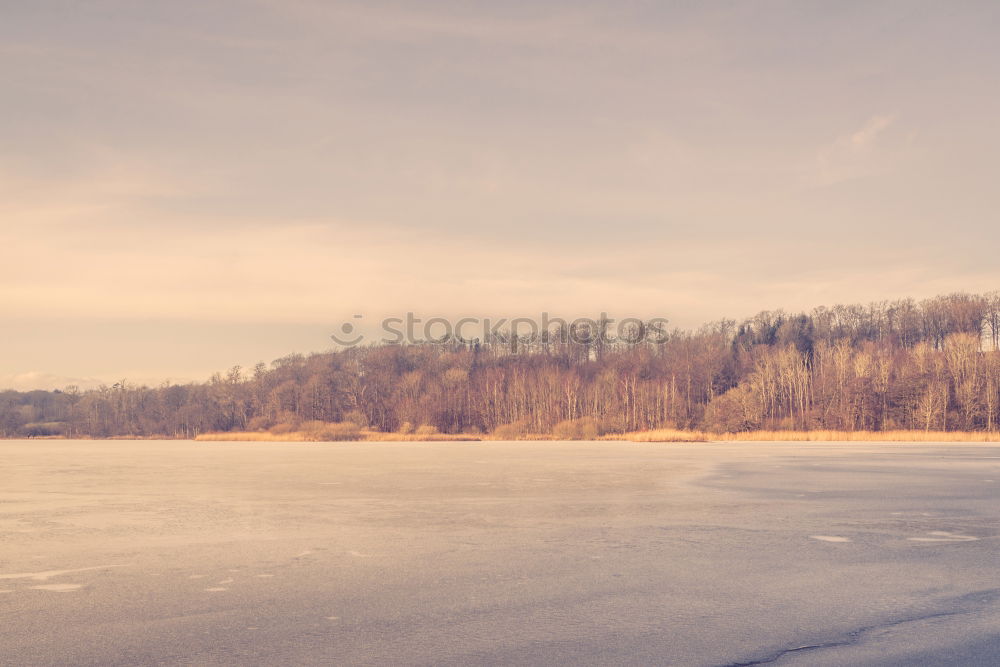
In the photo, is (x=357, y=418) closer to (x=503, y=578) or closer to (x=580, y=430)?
(x=580, y=430)

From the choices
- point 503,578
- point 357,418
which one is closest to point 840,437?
point 503,578

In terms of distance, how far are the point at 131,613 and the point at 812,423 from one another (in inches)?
2774

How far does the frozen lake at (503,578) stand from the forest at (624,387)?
5335 centimetres

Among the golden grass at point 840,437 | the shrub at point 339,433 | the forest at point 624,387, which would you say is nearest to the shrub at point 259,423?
the forest at point 624,387

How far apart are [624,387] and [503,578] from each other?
285 feet

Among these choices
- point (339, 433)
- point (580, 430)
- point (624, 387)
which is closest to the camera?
point (580, 430)

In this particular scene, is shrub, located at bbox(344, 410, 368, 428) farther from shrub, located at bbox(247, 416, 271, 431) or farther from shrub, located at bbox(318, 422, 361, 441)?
shrub, located at bbox(318, 422, 361, 441)

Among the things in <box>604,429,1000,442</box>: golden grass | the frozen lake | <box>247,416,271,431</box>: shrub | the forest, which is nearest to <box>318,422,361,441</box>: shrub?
the forest

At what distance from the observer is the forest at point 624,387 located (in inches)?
2687

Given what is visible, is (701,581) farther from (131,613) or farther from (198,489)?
(198,489)

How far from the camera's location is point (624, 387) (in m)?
93.0

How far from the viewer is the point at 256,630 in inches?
224

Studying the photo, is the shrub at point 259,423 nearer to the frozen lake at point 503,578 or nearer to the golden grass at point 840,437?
the golden grass at point 840,437

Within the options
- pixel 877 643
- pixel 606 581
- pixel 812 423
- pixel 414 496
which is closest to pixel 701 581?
pixel 606 581
